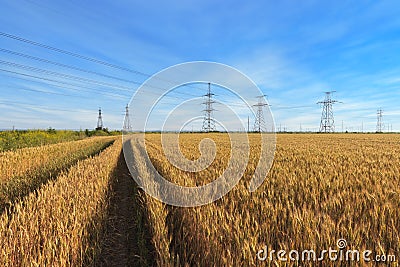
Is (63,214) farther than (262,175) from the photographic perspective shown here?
No

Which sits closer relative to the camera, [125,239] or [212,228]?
[212,228]

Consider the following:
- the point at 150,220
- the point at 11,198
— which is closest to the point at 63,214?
the point at 150,220

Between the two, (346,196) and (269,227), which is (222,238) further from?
(346,196)

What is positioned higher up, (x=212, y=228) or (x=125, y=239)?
(x=212, y=228)

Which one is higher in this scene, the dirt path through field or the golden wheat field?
the golden wheat field

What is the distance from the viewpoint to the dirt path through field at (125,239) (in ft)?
11.1

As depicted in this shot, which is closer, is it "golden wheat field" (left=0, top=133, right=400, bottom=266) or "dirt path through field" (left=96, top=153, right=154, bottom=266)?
"golden wheat field" (left=0, top=133, right=400, bottom=266)

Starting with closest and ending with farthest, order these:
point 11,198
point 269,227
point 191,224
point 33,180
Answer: point 269,227 < point 191,224 < point 11,198 < point 33,180

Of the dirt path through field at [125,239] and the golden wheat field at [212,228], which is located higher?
the golden wheat field at [212,228]

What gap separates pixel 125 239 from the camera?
4.08 meters

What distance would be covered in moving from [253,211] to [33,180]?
→ 759cm

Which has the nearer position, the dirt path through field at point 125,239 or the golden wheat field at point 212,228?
the golden wheat field at point 212,228

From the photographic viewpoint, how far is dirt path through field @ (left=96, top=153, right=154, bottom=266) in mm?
3377

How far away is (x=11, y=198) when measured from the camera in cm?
599
